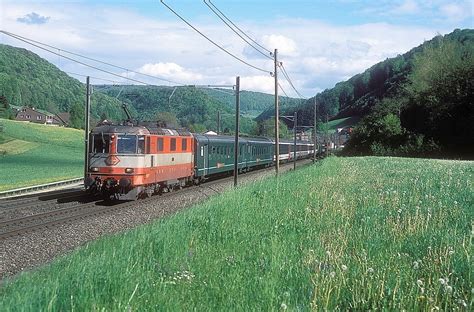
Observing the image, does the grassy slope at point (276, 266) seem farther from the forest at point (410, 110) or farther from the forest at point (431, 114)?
the forest at point (431, 114)

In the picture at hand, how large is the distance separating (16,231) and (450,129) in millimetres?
65967

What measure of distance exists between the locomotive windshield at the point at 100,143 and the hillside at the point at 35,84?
393 ft

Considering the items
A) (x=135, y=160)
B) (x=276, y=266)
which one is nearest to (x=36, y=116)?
(x=135, y=160)

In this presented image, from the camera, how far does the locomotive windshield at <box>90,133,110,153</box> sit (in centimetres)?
2612

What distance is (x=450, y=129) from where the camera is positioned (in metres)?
74.6

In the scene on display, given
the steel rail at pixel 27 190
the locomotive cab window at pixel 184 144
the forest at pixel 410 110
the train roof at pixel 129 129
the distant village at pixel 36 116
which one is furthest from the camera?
the distant village at pixel 36 116

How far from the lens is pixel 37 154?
7375cm

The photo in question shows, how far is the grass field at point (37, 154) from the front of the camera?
4678 cm

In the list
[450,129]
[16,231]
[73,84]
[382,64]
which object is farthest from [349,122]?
[16,231]

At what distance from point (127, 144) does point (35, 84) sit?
469 feet

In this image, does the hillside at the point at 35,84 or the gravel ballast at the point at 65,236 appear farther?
the hillside at the point at 35,84

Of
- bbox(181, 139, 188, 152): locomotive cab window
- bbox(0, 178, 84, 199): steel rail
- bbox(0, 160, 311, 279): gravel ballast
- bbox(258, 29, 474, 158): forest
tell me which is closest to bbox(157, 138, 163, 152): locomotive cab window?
bbox(0, 160, 311, 279): gravel ballast

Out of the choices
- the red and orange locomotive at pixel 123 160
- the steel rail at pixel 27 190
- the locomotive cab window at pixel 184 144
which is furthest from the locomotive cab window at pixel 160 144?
the steel rail at pixel 27 190

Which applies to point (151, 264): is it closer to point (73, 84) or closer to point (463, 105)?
point (463, 105)
